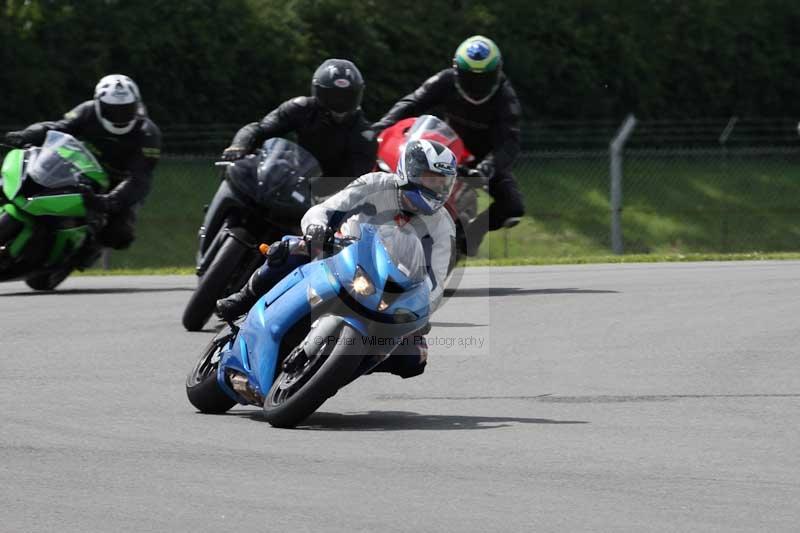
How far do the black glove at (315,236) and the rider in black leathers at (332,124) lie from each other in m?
4.41

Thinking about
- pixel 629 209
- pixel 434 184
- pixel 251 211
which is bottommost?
pixel 629 209

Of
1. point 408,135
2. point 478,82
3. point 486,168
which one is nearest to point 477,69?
point 478,82

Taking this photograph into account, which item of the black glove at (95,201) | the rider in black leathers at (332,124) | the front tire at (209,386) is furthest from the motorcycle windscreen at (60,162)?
the front tire at (209,386)

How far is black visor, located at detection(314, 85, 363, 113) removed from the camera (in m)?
12.4

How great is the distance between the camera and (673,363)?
10.3 m

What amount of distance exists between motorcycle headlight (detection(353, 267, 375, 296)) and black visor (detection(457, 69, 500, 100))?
7.11 meters

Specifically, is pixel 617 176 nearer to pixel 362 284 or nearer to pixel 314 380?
pixel 362 284

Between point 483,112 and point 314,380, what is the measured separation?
7540mm

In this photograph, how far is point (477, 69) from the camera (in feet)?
47.8

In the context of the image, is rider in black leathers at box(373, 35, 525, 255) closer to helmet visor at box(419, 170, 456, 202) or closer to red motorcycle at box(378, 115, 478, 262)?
red motorcycle at box(378, 115, 478, 262)

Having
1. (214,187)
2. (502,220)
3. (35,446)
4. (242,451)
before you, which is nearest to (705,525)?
(242,451)

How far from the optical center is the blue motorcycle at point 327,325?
7.60 m

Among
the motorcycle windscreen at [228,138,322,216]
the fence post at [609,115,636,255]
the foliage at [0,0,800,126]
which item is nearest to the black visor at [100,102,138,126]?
the motorcycle windscreen at [228,138,322,216]

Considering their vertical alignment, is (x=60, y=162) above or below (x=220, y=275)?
above
